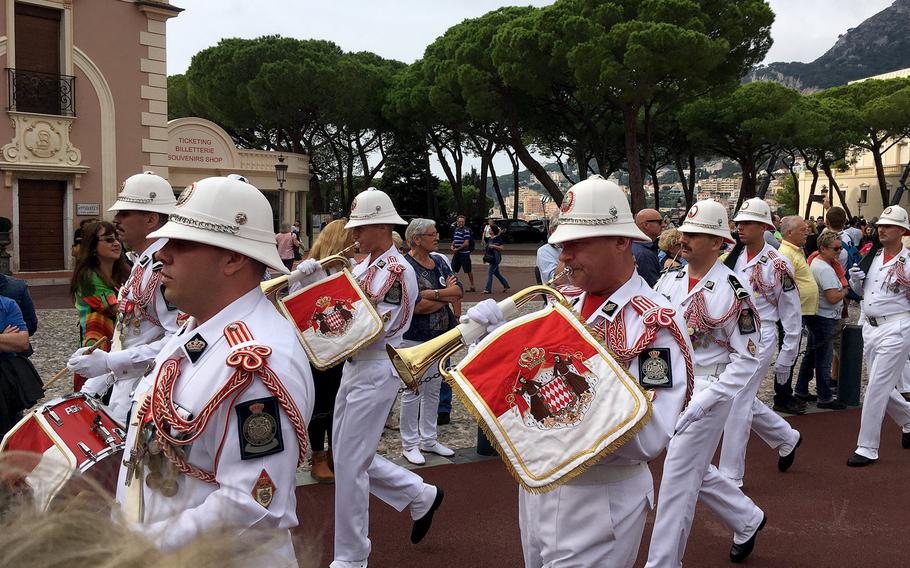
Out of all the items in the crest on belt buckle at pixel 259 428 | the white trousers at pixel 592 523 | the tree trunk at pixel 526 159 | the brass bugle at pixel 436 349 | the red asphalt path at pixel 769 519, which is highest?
the tree trunk at pixel 526 159

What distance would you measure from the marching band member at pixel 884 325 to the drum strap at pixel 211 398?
6.57 metres

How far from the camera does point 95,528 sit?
113 cm

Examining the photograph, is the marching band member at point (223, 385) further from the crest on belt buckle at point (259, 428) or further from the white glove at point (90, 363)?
the white glove at point (90, 363)

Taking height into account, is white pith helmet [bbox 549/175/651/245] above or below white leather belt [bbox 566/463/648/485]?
above

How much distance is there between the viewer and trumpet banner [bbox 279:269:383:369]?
201 inches

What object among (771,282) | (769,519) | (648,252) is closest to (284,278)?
(769,519)

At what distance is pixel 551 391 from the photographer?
2.78 m

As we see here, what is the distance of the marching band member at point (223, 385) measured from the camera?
7.36 feet

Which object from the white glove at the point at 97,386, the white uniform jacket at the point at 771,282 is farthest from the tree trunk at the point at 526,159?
the white glove at the point at 97,386

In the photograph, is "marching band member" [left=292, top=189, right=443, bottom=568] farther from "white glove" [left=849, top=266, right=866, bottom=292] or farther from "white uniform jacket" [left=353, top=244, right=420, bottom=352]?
"white glove" [left=849, top=266, right=866, bottom=292]

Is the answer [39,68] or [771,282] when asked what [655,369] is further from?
[39,68]

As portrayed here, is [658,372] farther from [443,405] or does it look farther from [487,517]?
[443,405]

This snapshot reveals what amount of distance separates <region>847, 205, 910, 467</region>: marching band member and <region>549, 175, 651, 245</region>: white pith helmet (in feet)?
17.3

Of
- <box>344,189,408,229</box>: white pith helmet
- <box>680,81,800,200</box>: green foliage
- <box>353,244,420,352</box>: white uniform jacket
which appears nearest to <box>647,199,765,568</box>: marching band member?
<box>353,244,420,352</box>: white uniform jacket
